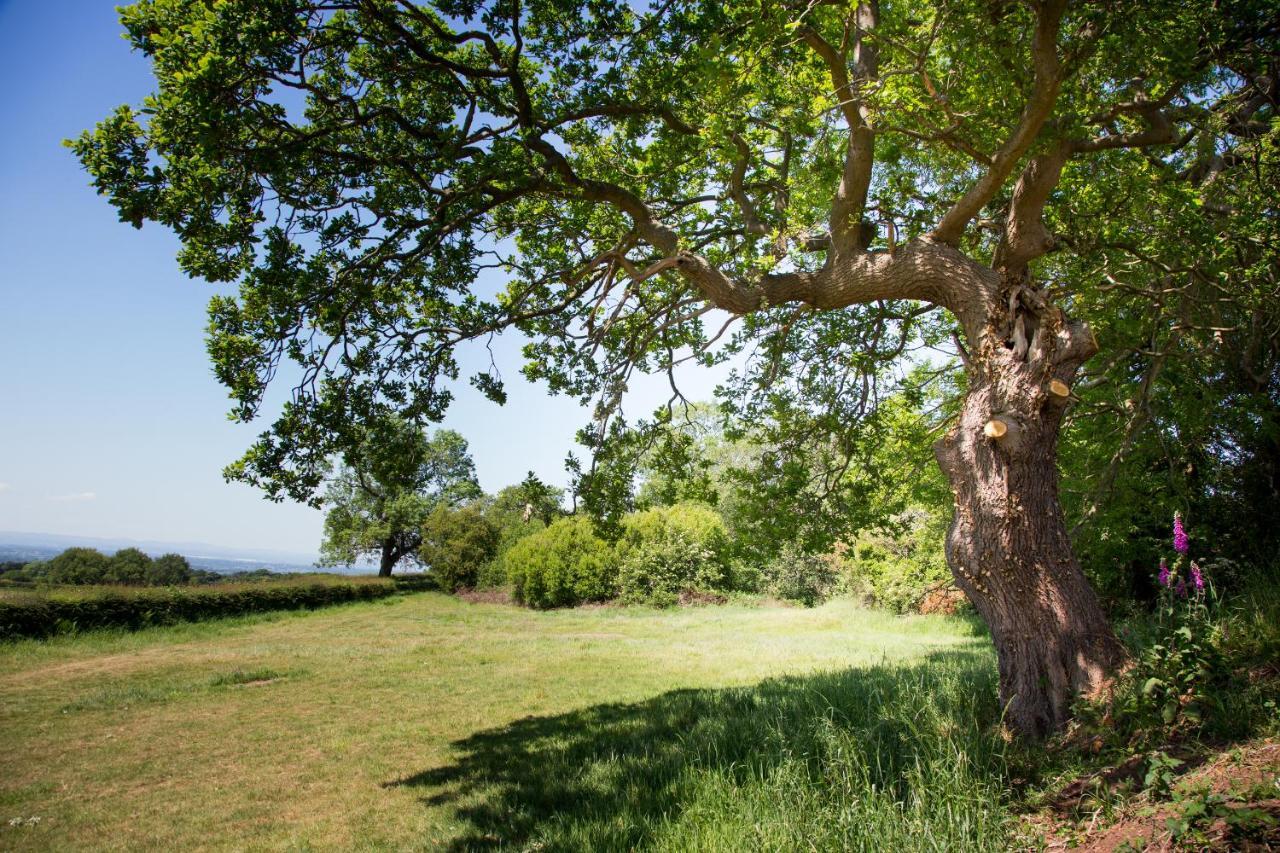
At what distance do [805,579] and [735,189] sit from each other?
64.6 ft

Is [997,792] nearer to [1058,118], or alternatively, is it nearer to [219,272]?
[1058,118]

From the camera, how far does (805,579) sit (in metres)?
23.8

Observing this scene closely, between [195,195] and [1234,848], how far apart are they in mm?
6759

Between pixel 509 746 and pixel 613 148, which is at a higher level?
pixel 613 148

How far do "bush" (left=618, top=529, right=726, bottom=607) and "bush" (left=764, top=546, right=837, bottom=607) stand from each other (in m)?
2.37

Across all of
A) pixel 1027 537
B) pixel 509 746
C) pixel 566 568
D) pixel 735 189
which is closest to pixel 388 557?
pixel 566 568

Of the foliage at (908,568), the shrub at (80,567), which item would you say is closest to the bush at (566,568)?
the foliage at (908,568)

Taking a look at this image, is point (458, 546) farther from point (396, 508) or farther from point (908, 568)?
point (908, 568)

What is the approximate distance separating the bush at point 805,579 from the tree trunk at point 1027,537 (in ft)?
63.7

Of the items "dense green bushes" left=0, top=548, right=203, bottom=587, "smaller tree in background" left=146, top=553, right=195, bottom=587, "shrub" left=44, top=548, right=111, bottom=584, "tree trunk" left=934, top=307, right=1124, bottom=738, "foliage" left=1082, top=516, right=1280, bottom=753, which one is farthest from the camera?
"shrub" left=44, top=548, right=111, bottom=584

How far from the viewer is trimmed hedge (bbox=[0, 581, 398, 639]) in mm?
15383

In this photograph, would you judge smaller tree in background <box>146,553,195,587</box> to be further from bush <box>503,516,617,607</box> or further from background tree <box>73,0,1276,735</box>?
background tree <box>73,0,1276,735</box>

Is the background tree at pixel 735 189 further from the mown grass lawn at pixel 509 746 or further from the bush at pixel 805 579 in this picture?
the bush at pixel 805 579

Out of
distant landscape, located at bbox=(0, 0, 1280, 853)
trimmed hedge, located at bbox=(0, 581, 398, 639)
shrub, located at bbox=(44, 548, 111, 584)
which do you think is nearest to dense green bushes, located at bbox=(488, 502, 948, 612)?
trimmed hedge, located at bbox=(0, 581, 398, 639)
